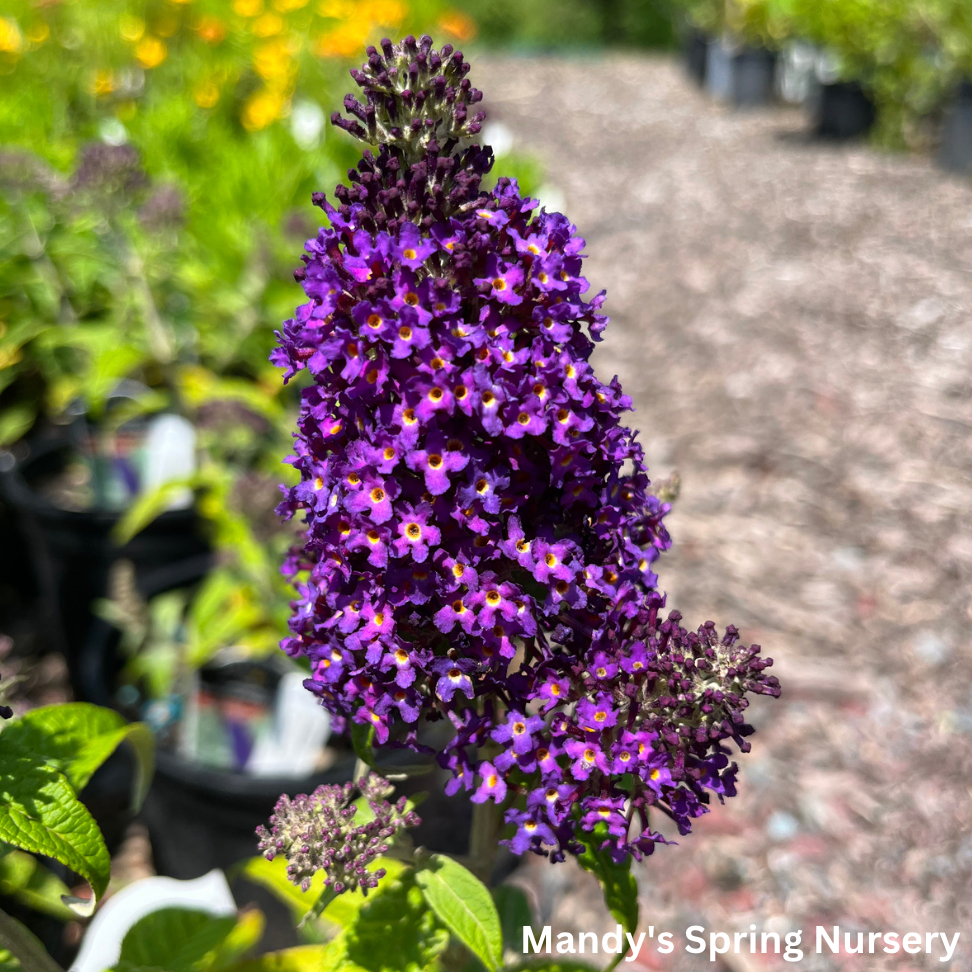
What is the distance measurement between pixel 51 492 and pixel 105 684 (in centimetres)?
114

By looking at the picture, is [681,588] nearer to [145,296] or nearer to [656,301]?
[145,296]

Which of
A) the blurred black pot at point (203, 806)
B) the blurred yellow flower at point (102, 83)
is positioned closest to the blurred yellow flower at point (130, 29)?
the blurred yellow flower at point (102, 83)

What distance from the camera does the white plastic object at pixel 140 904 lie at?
6.47ft

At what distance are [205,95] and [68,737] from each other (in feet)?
18.1

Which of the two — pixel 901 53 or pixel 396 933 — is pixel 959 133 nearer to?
pixel 901 53

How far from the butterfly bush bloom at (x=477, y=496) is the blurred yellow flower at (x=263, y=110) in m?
5.08

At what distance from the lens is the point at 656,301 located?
6098 millimetres

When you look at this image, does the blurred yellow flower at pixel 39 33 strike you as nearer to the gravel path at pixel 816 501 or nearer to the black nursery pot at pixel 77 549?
the gravel path at pixel 816 501

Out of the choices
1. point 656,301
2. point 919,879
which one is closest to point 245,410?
point 919,879

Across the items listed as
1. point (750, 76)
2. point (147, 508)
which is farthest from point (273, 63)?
point (750, 76)

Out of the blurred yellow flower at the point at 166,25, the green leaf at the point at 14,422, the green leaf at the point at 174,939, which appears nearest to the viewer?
the green leaf at the point at 174,939

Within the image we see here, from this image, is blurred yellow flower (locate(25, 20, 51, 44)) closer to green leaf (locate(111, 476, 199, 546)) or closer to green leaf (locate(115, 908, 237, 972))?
green leaf (locate(111, 476, 199, 546))

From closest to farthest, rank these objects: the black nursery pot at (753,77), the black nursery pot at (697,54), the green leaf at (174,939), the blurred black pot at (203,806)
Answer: the green leaf at (174,939) < the blurred black pot at (203,806) < the black nursery pot at (753,77) < the black nursery pot at (697,54)

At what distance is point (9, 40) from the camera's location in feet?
20.8
